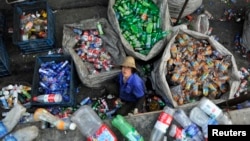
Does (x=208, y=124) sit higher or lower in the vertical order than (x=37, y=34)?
lower

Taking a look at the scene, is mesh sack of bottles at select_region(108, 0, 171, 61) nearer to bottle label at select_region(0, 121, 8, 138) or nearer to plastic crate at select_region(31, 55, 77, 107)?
plastic crate at select_region(31, 55, 77, 107)

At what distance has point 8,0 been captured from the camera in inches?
239

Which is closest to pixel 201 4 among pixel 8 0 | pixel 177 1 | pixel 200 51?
pixel 177 1

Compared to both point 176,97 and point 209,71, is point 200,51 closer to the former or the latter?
point 209,71

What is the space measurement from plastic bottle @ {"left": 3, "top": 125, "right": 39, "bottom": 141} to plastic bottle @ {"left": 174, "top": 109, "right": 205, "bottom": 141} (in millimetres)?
1763

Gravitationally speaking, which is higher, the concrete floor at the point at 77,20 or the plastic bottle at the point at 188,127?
the concrete floor at the point at 77,20

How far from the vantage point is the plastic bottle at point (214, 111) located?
3939mm

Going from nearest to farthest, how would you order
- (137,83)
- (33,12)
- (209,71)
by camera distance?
(137,83)
(209,71)
(33,12)

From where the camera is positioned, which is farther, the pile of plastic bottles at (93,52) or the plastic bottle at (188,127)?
the pile of plastic bottles at (93,52)

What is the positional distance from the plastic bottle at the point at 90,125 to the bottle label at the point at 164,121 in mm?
543

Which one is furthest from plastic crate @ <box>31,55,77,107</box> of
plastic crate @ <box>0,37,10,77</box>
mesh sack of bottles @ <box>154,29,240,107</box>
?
mesh sack of bottles @ <box>154,29,240,107</box>

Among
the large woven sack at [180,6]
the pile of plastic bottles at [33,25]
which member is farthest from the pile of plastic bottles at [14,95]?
the large woven sack at [180,6]

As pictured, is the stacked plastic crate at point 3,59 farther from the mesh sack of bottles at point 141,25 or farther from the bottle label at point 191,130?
the bottle label at point 191,130

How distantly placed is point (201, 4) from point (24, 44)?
3357mm
